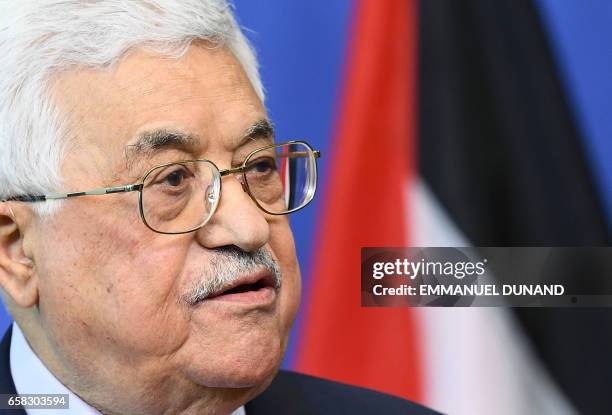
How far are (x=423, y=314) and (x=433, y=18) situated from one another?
2.64ft

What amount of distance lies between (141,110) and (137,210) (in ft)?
0.55

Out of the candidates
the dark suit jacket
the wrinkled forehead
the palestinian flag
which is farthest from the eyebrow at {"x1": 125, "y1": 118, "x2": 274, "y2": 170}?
the palestinian flag

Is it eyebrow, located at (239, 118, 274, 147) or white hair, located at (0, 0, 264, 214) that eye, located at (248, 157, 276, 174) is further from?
white hair, located at (0, 0, 264, 214)

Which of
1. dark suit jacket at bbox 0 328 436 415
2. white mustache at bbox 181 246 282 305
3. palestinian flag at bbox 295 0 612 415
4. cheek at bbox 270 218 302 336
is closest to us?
white mustache at bbox 181 246 282 305

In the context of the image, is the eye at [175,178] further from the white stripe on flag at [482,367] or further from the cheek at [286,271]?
the white stripe on flag at [482,367]

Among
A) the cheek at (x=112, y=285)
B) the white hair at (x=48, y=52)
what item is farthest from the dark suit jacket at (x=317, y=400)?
the white hair at (x=48, y=52)

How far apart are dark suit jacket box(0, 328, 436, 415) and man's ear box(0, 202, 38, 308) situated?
8.6 inches

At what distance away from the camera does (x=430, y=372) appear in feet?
7.64

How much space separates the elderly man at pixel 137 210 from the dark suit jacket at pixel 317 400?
11.0 inches

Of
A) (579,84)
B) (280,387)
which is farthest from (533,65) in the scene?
(280,387)

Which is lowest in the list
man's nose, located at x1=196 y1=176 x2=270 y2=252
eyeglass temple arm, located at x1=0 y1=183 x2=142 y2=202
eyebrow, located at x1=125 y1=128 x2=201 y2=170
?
man's nose, located at x1=196 y1=176 x2=270 y2=252

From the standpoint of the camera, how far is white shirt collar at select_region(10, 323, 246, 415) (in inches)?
60.9

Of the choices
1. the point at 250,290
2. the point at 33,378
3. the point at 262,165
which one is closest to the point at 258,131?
the point at 262,165

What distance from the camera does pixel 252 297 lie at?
143 cm
